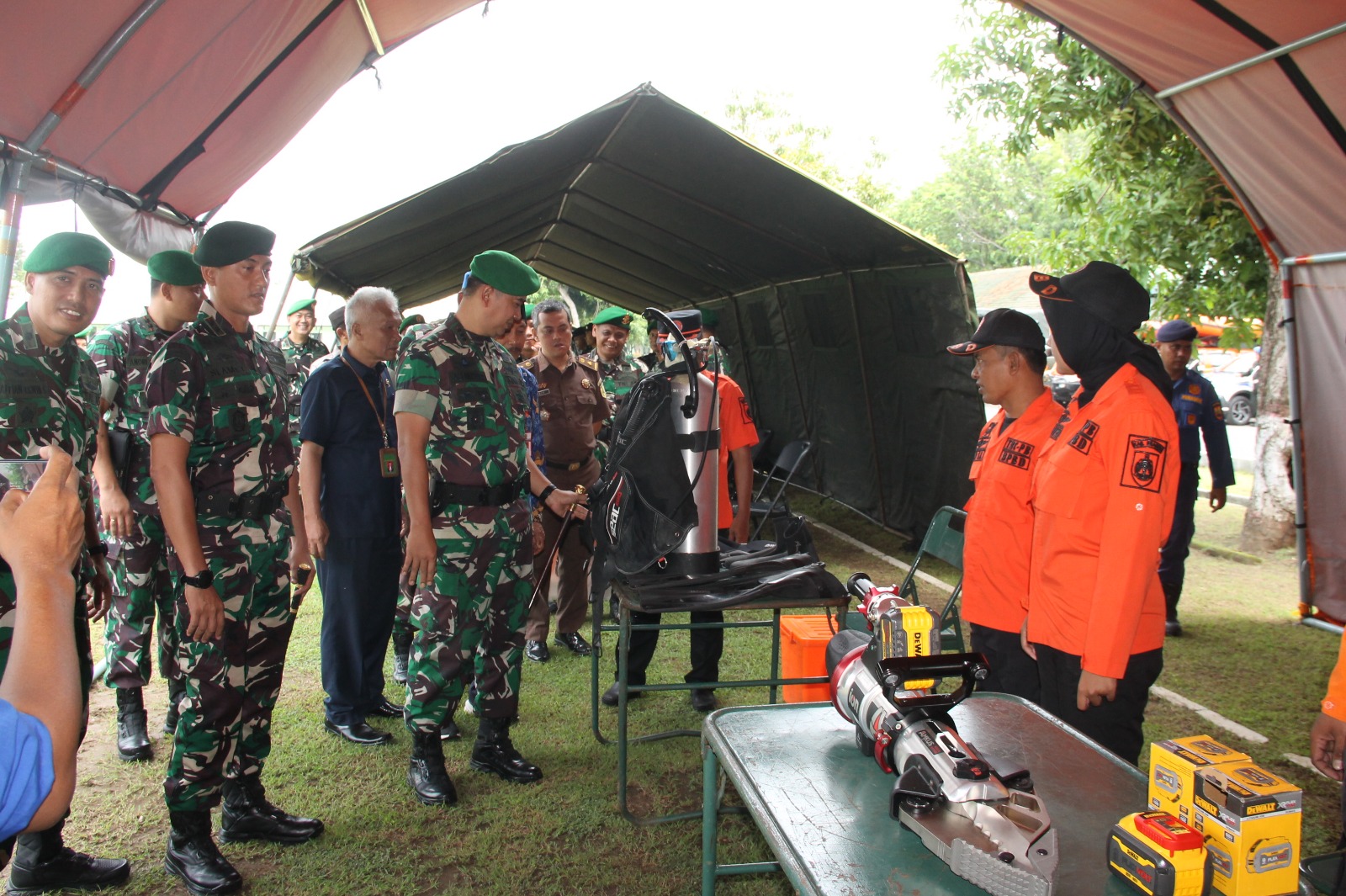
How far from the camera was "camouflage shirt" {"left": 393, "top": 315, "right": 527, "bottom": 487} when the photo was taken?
2947mm

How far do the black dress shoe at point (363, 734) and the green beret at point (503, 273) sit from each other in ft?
6.73

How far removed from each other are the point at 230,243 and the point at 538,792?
2.27 metres

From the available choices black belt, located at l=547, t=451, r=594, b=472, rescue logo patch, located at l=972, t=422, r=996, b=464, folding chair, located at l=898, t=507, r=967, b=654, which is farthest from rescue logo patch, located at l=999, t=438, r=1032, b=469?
black belt, located at l=547, t=451, r=594, b=472

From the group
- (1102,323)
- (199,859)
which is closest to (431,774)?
(199,859)

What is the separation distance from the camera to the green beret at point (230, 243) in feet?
8.43

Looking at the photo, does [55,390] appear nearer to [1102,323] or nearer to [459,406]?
[459,406]

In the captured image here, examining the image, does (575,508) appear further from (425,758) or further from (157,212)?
(157,212)

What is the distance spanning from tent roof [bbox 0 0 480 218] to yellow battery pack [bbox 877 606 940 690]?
322 centimetres

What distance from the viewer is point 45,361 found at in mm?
2568

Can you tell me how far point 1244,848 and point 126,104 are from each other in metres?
4.47

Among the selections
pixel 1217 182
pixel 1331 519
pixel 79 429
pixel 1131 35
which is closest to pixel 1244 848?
pixel 79 429

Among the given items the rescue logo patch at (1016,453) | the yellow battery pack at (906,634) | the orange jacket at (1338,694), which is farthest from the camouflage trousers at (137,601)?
the orange jacket at (1338,694)

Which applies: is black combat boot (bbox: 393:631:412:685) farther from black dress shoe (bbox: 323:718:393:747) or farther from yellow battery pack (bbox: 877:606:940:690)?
yellow battery pack (bbox: 877:606:940:690)

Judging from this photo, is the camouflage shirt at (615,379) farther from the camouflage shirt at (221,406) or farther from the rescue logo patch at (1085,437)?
the rescue logo patch at (1085,437)
